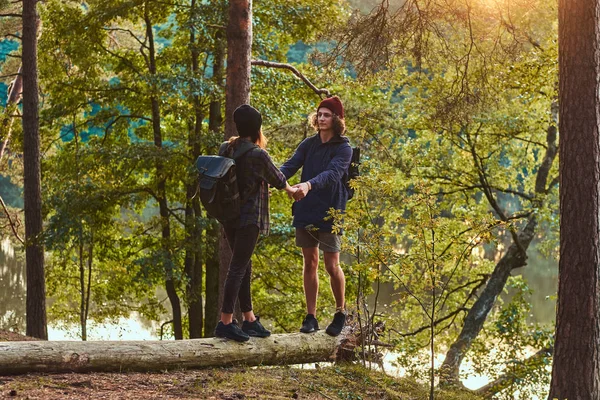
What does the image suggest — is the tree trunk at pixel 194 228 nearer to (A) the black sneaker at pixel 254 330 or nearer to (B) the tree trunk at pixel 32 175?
(B) the tree trunk at pixel 32 175

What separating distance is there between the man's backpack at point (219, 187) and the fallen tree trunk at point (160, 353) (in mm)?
1098

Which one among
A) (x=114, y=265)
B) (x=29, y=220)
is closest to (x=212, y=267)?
(x=114, y=265)

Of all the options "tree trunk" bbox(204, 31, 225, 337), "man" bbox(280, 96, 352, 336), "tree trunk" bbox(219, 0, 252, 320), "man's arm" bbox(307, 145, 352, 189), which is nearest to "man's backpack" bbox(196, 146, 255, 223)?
"man's arm" bbox(307, 145, 352, 189)

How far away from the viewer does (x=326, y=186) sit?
6043 mm

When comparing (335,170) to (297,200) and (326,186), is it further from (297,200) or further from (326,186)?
(297,200)

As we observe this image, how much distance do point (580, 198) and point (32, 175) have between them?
31.5ft

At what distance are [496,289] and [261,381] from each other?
11872 mm

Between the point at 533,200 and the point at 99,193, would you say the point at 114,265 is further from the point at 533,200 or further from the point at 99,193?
the point at 533,200

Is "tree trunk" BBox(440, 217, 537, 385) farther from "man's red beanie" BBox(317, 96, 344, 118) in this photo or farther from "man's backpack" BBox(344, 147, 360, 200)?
"man's red beanie" BBox(317, 96, 344, 118)

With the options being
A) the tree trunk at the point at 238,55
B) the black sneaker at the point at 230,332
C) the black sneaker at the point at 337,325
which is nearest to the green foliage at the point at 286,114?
the black sneaker at the point at 337,325

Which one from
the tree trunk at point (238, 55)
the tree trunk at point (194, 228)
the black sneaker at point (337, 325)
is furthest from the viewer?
the tree trunk at point (194, 228)

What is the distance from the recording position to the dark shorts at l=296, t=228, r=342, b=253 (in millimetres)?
6207

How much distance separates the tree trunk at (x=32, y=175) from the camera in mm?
12352

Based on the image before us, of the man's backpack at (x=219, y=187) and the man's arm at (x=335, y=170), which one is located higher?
the man's arm at (x=335, y=170)
